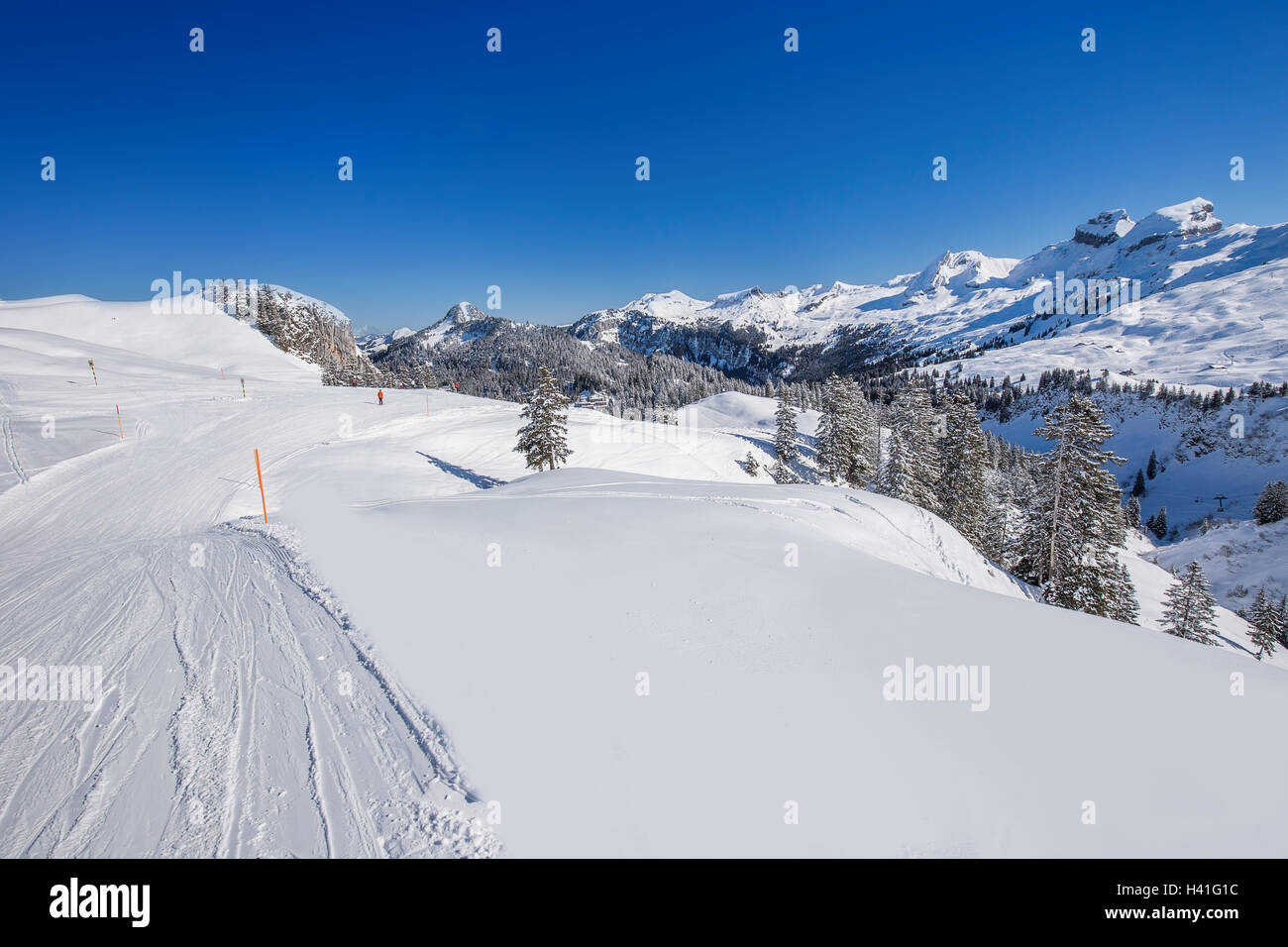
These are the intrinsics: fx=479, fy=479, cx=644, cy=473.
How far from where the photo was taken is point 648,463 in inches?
1481

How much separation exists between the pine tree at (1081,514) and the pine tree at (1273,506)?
76.2 m

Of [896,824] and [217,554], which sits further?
[217,554]

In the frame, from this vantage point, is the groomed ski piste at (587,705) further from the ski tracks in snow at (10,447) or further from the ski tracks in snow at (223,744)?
the ski tracks in snow at (10,447)

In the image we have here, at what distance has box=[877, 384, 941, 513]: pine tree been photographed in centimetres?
3091

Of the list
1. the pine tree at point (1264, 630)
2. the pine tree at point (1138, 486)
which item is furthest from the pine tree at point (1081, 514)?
the pine tree at point (1138, 486)

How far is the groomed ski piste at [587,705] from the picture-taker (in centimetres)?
367

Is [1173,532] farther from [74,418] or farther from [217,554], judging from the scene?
[74,418]

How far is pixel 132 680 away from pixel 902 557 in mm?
15464

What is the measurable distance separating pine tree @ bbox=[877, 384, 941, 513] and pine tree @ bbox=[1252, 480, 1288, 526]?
226ft

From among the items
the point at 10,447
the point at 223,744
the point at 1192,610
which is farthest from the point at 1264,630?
the point at 10,447

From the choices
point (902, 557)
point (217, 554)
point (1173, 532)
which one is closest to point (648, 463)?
point (902, 557)

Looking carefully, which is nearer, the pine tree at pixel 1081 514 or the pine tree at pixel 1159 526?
the pine tree at pixel 1081 514

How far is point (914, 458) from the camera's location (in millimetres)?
32156

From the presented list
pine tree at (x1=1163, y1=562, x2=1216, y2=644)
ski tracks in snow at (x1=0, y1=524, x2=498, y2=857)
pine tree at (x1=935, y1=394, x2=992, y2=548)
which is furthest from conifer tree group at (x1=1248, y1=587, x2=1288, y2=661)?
ski tracks in snow at (x1=0, y1=524, x2=498, y2=857)
